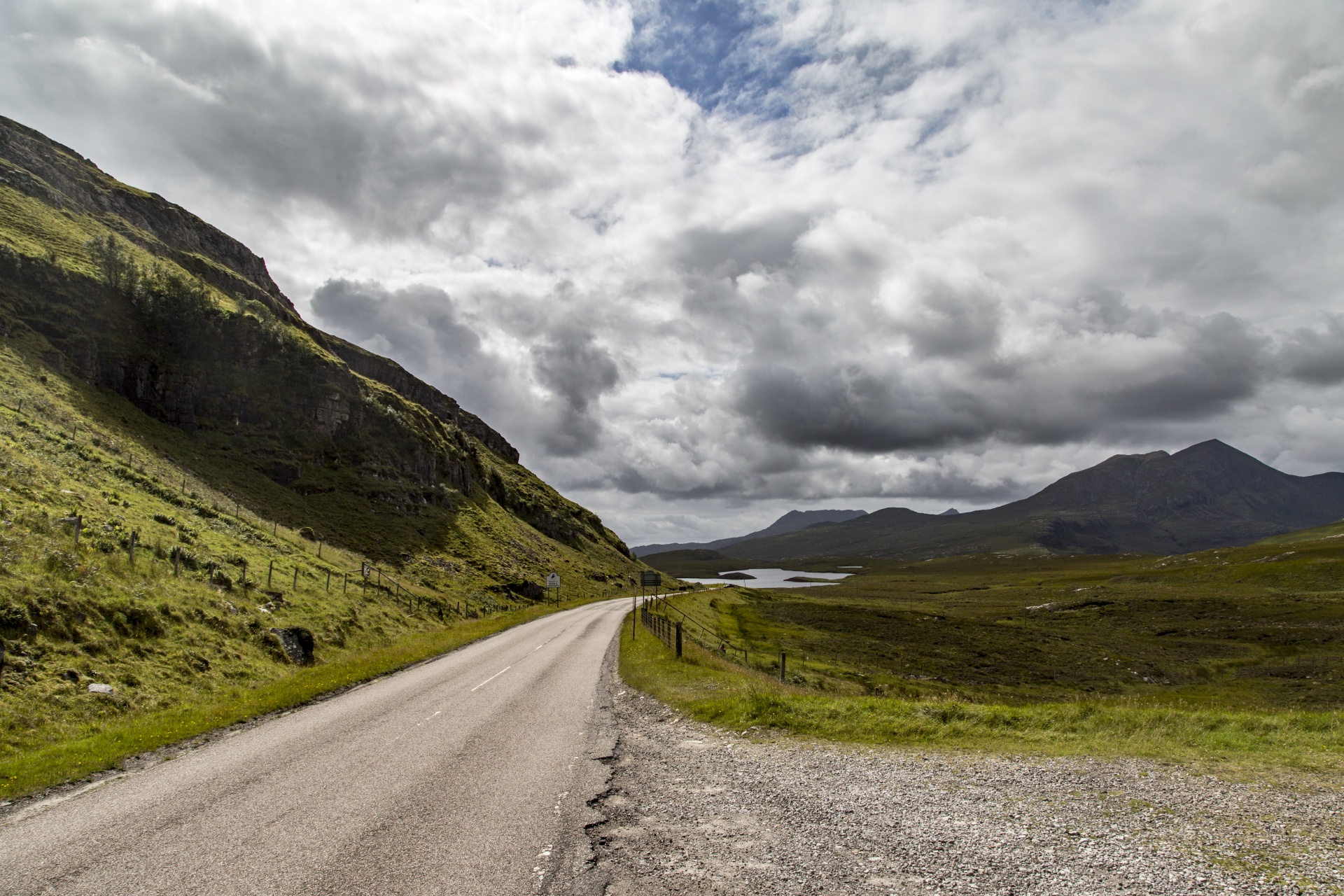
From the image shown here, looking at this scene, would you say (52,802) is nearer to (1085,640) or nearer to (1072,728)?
(1072,728)

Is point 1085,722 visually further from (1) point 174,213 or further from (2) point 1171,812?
(1) point 174,213

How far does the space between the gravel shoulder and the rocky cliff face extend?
68728 mm

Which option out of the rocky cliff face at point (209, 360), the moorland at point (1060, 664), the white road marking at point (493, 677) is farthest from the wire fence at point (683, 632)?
the rocky cliff face at point (209, 360)

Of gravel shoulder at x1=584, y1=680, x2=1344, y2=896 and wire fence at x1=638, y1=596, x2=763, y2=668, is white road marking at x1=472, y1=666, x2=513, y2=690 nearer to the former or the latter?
wire fence at x1=638, y1=596, x2=763, y2=668

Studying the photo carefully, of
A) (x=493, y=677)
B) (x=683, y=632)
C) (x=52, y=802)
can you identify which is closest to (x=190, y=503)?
(x=493, y=677)

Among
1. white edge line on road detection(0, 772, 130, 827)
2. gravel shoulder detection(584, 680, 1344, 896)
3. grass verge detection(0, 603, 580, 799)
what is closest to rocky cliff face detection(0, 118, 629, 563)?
grass verge detection(0, 603, 580, 799)

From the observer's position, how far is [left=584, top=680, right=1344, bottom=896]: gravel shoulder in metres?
6.95

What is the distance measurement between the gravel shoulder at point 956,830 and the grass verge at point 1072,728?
51.3 inches

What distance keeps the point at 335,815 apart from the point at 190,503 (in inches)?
1593

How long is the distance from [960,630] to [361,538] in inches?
2880

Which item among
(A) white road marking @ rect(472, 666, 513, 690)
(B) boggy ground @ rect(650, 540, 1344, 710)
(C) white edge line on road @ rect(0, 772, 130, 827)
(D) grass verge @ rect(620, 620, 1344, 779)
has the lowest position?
(B) boggy ground @ rect(650, 540, 1344, 710)

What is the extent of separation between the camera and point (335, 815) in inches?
372

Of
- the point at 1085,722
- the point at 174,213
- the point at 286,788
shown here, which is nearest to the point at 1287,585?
the point at 1085,722

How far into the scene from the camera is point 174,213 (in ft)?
430
